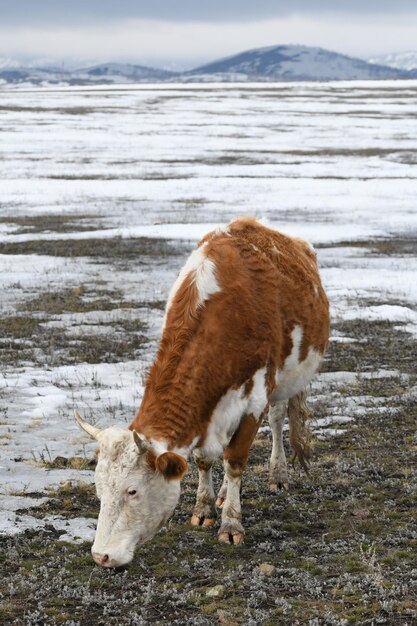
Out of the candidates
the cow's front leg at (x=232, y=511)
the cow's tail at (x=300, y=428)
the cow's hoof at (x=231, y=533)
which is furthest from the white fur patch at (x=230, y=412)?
the cow's tail at (x=300, y=428)

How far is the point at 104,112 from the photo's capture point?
8150 centimetres

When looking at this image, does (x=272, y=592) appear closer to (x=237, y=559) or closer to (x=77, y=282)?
(x=237, y=559)

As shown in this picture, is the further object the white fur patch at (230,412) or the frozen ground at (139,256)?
the frozen ground at (139,256)

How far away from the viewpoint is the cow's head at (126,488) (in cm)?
569

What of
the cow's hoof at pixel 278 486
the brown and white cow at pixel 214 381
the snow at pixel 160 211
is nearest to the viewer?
the brown and white cow at pixel 214 381

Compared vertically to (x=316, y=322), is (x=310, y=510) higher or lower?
lower

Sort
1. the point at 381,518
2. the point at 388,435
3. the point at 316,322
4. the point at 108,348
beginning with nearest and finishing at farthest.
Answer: the point at 381,518 → the point at 316,322 → the point at 388,435 → the point at 108,348

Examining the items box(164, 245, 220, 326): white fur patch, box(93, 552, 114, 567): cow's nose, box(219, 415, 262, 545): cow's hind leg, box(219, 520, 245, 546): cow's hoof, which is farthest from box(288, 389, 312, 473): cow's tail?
box(93, 552, 114, 567): cow's nose

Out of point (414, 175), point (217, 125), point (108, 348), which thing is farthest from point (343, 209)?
point (217, 125)

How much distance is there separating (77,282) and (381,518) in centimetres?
1201

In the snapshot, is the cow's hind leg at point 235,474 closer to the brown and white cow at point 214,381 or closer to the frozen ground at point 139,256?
the brown and white cow at point 214,381

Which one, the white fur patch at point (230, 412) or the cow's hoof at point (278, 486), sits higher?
the white fur patch at point (230, 412)

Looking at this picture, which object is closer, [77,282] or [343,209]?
[77,282]

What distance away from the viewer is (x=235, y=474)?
7.30 meters
